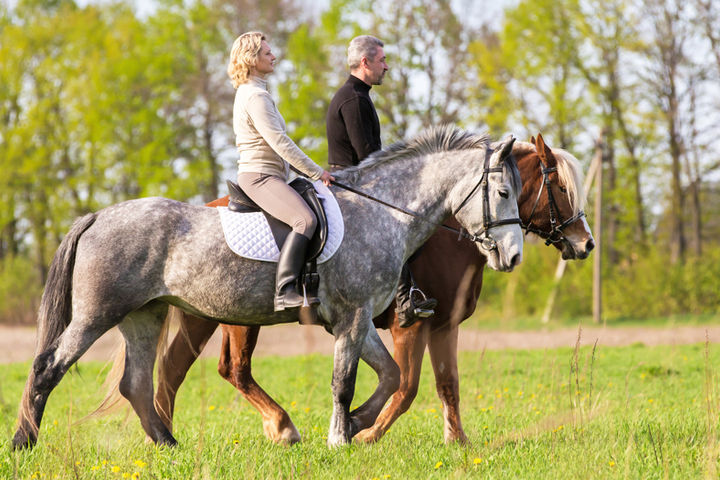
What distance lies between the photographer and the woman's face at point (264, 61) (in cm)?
510

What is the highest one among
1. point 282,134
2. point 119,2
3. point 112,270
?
point 119,2

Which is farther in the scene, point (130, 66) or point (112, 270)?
point (130, 66)

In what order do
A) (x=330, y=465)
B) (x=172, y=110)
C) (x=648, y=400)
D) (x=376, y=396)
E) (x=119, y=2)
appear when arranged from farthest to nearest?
(x=119, y=2)
(x=172, y=110)
(x=648, y=400)
(x=376, y=396)
(x=330, y=465)

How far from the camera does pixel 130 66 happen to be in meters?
26.6

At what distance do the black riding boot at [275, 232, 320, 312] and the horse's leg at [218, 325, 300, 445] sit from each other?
151 centimetres

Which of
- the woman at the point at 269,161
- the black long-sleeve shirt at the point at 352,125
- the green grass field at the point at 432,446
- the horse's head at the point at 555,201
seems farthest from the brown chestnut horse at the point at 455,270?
the woman at the point at 269,161

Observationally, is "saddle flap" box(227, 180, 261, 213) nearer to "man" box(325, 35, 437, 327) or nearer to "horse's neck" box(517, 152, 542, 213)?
"man" box(325, 35, 437, 327)

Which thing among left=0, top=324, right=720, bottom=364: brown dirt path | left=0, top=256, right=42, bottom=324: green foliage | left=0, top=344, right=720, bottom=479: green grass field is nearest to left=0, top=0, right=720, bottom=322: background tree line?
left=0, top=256, right=42, bottom=324: green foliage

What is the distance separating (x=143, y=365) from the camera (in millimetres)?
5348

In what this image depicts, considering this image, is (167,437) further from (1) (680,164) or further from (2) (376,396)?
(1) (680,164)

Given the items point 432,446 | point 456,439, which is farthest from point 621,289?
point 432,446

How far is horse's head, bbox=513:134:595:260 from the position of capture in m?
5.74

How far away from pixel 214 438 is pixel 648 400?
187 inches

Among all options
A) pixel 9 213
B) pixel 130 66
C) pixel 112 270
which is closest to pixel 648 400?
pixel 112 270
